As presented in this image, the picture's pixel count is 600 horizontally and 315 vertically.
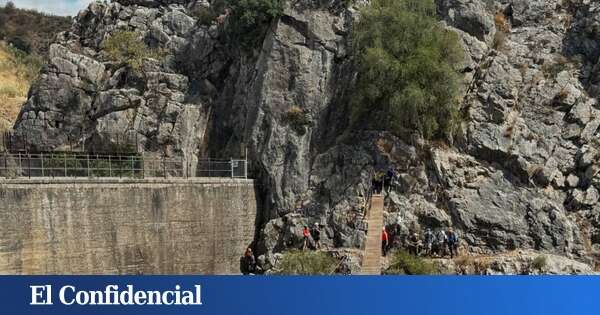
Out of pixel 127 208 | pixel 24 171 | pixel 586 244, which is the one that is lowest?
pixel 586 244

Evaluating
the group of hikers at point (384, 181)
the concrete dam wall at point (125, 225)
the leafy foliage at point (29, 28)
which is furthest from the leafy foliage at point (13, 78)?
the group of hikers at point (384, 181)

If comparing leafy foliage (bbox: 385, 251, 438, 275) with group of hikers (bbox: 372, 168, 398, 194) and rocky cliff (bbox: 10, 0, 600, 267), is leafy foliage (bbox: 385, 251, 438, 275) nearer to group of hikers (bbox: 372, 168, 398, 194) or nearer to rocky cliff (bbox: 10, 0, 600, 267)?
rocky cliff (bbox: 10, 0, 600, 267)

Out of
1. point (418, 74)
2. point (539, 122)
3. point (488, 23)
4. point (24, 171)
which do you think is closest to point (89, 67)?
point (24, 171)

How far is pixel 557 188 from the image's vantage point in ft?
103

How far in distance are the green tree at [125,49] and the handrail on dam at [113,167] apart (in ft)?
29.0

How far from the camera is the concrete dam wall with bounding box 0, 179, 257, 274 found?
25047mm

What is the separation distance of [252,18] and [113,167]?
41.9 ft

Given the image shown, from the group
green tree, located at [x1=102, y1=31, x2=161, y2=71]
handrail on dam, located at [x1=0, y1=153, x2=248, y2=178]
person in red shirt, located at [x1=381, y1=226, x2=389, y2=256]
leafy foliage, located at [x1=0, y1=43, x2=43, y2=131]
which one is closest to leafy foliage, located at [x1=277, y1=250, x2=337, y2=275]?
person in red shirt, located at [x1=381, y1=226, x2=389, y2=256]

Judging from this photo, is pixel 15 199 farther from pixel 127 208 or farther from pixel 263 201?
pixel 263 201

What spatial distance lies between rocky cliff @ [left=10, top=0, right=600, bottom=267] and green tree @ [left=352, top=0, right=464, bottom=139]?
109 cm

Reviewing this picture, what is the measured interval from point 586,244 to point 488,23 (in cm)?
1460

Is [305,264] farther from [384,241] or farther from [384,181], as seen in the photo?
[384,181]

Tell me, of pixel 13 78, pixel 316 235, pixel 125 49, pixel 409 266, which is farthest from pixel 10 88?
pixel 409 266

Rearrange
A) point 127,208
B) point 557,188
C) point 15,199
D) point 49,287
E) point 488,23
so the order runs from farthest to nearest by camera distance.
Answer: point 488,23, point 557,188, point 127,208, point 15,199, point 49,287
